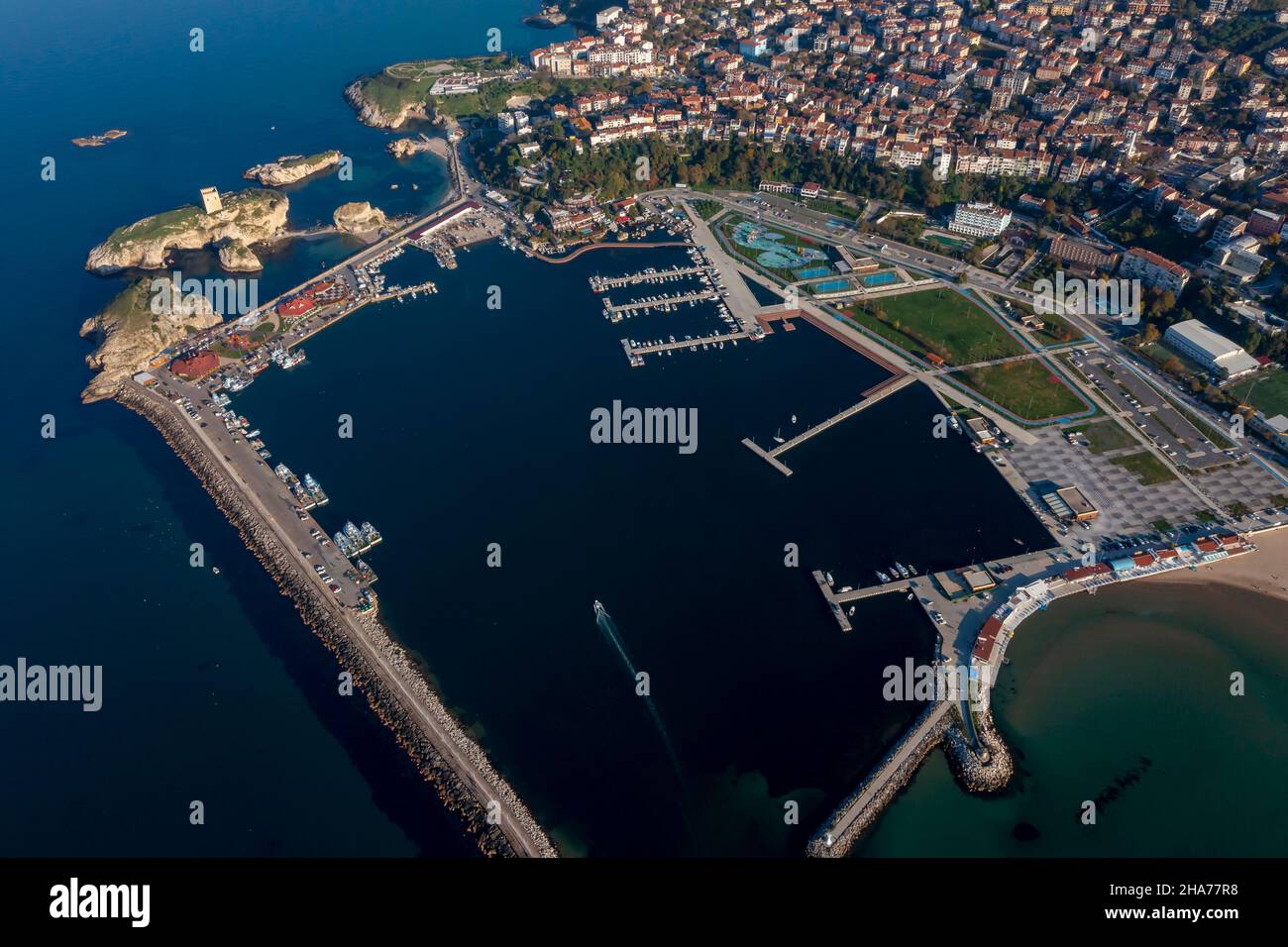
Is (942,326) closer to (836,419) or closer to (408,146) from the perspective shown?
(836,419)

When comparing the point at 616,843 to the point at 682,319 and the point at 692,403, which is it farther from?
the point at 682,319

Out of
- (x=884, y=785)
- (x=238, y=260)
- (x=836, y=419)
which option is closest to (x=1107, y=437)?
(x=836, y=419)

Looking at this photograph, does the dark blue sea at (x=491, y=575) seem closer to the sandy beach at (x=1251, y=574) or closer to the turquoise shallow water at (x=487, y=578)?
the turquoise shallow water at (x=487, y=578)

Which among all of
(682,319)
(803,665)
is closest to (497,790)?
(803,665)

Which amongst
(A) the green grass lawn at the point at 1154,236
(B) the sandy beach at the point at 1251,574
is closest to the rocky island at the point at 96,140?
(A) the green grass lawn at the point at 1154,236

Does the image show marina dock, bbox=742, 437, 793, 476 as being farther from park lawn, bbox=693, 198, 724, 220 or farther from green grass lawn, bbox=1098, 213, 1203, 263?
green grass lawn, bbox=1098, 213, 1203, 263

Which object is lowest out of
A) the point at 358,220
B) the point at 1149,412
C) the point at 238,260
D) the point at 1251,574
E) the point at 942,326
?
the point at 1251,574

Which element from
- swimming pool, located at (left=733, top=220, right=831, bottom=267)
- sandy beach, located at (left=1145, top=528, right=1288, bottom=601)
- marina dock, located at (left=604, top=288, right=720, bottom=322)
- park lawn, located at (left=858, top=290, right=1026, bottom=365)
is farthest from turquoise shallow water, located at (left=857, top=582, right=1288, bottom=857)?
swimming pool, located at (left=733, top=220, right=831, bottom=267)
